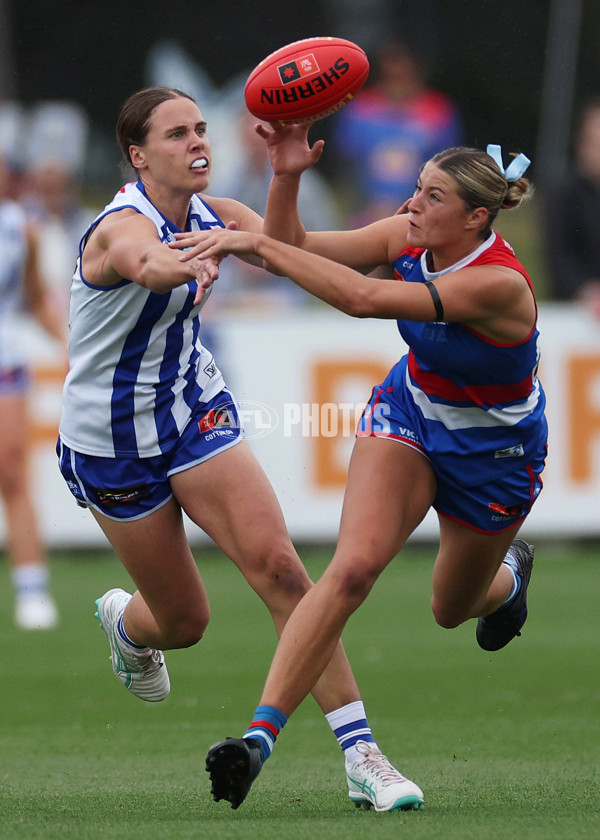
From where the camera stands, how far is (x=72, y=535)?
10.9 meters

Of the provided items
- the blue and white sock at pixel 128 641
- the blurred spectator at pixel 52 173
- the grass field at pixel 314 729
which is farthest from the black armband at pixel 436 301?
the blurred spectator at pixel 52 173

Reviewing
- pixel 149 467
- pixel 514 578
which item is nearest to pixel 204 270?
pixel 149 467

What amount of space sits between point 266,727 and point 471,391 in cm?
132

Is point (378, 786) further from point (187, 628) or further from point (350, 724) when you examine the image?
point (187, 628)

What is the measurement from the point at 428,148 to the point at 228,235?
7.02m

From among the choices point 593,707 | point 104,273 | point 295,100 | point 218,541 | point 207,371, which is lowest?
point 593,707

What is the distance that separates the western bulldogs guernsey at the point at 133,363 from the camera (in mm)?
5047

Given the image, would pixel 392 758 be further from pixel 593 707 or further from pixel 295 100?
pixel 295 100

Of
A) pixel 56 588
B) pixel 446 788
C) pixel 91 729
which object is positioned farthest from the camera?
pixel 56 588

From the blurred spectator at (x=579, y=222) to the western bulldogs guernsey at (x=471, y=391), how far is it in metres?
5.77

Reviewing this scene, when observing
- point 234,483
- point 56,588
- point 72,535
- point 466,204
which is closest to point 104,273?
point 234,483

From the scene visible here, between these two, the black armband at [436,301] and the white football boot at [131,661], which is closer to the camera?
the black armband at [436,301]

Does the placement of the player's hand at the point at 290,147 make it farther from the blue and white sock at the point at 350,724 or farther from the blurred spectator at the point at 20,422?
the blurred spectator at the point at 20,422

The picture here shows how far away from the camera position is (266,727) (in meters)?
4.57
